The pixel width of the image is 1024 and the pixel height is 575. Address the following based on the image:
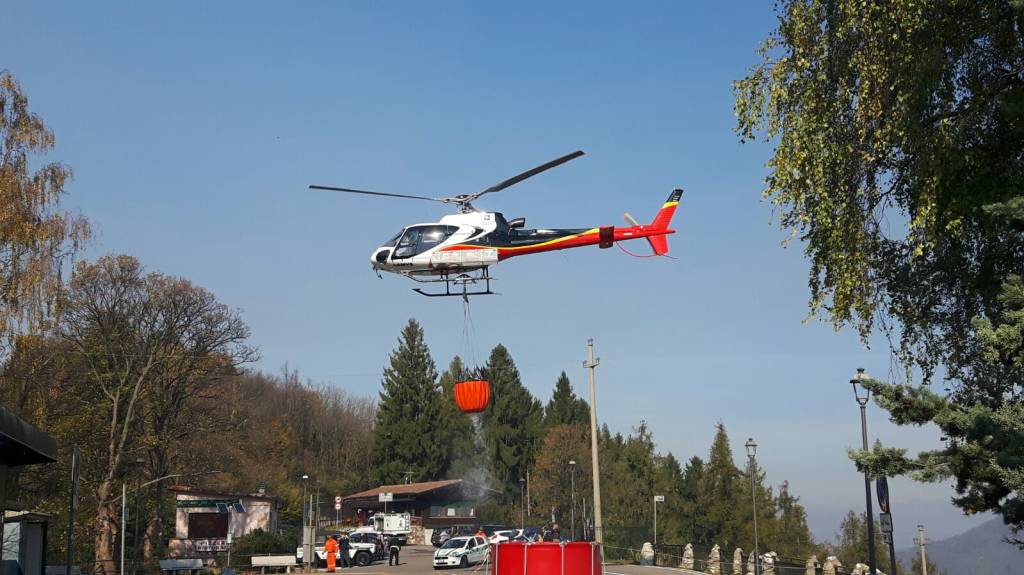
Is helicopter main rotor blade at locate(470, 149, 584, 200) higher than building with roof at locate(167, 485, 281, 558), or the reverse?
helicopter main rotor blade at locate(470, 149, 584, 200)

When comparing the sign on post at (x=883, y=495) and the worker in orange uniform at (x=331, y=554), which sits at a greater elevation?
the sign on post at (x=883, y=495)

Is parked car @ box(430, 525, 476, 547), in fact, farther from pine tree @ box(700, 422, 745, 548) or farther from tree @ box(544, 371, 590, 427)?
tree @ box(544, 371, 590, 427)

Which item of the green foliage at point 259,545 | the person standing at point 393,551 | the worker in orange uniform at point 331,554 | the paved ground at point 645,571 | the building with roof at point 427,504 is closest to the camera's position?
the paved ground at point 645,571

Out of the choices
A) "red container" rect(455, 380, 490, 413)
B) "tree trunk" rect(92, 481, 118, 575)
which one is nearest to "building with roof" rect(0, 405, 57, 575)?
"red container" rect(455, 380, 490, 413)

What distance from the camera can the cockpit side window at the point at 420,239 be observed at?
2514 cm

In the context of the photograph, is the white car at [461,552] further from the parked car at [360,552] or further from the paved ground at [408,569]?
the parked car at [360,552]

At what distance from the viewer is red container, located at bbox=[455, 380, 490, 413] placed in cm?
2788

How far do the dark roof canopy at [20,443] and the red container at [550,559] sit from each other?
7.71 m

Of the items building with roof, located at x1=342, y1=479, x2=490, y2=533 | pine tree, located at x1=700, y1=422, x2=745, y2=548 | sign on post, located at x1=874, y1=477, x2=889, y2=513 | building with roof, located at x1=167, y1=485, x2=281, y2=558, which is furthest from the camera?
building with roof, located at x1=342, y1=479, x2=490, y2=533

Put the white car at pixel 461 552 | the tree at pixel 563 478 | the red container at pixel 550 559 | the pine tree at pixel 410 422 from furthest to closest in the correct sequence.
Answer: the pine tree at pixel 410 422 → the tree at pixel 563 478 → the white car at pixel 461 552 → the red container at pixel 550 559

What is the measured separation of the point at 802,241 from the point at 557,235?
34.3 feet

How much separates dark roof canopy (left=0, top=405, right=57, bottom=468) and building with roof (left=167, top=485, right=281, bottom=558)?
35359 millimetres

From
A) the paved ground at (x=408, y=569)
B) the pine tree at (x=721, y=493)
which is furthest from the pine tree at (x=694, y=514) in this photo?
the paved ground at (x=408, y=569)

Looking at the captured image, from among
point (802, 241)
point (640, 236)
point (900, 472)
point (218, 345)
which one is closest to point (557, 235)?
point (640, 236)
